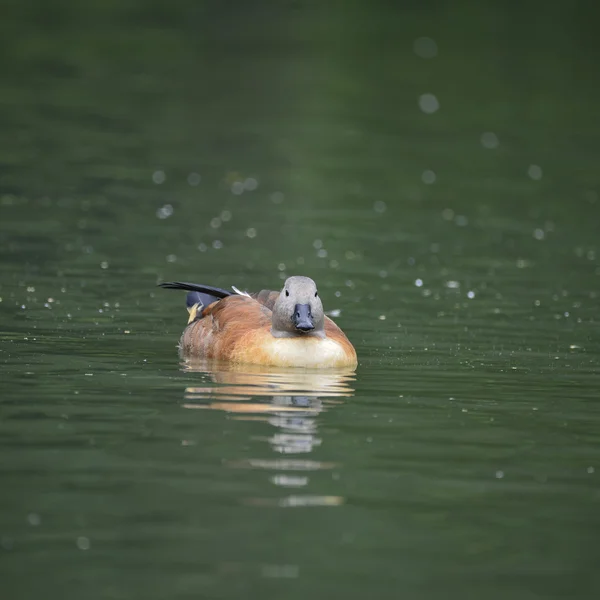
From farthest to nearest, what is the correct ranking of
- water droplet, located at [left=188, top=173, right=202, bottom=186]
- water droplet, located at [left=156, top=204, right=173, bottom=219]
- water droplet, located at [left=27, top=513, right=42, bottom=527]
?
water droplet, located at [left=188, top=173, right=202, bottom=186]
water droplet, located at [left=156, top=204, right=173, bottom=219]
water droplet, located at [left=27, top=513, right=42, bottom=527]

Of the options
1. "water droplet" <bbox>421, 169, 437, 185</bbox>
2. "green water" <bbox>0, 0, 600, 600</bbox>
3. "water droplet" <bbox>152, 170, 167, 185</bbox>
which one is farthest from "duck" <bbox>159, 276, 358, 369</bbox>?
"water droplet" <bbox>421, 169, 437, 185</bbox>

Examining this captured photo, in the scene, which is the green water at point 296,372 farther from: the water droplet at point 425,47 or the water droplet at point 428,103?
the water droplet at point 425,47

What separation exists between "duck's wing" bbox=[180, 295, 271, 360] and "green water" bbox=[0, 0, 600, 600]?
36cm

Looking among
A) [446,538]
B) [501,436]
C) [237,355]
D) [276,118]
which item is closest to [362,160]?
[276,118]

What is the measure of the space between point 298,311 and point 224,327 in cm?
97

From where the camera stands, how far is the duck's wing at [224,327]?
13125mm

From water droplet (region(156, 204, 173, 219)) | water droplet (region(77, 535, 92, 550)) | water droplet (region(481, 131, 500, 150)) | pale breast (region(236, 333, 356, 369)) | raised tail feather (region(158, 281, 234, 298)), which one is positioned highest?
water droplet (region(481, 131, 500, 150))

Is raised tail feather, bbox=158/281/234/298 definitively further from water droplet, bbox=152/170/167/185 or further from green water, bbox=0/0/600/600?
water droplet, bbox=152/170/167/185

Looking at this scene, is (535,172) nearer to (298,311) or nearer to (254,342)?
(254,342)

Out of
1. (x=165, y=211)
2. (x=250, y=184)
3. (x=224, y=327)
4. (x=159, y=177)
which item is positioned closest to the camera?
(x=224, y=327)

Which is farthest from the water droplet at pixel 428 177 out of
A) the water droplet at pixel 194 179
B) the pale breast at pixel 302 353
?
the pale breast at pixel 302 353

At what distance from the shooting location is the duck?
41.9 ft

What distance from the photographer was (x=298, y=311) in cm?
1260

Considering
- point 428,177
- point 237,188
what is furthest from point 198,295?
point 428,177
